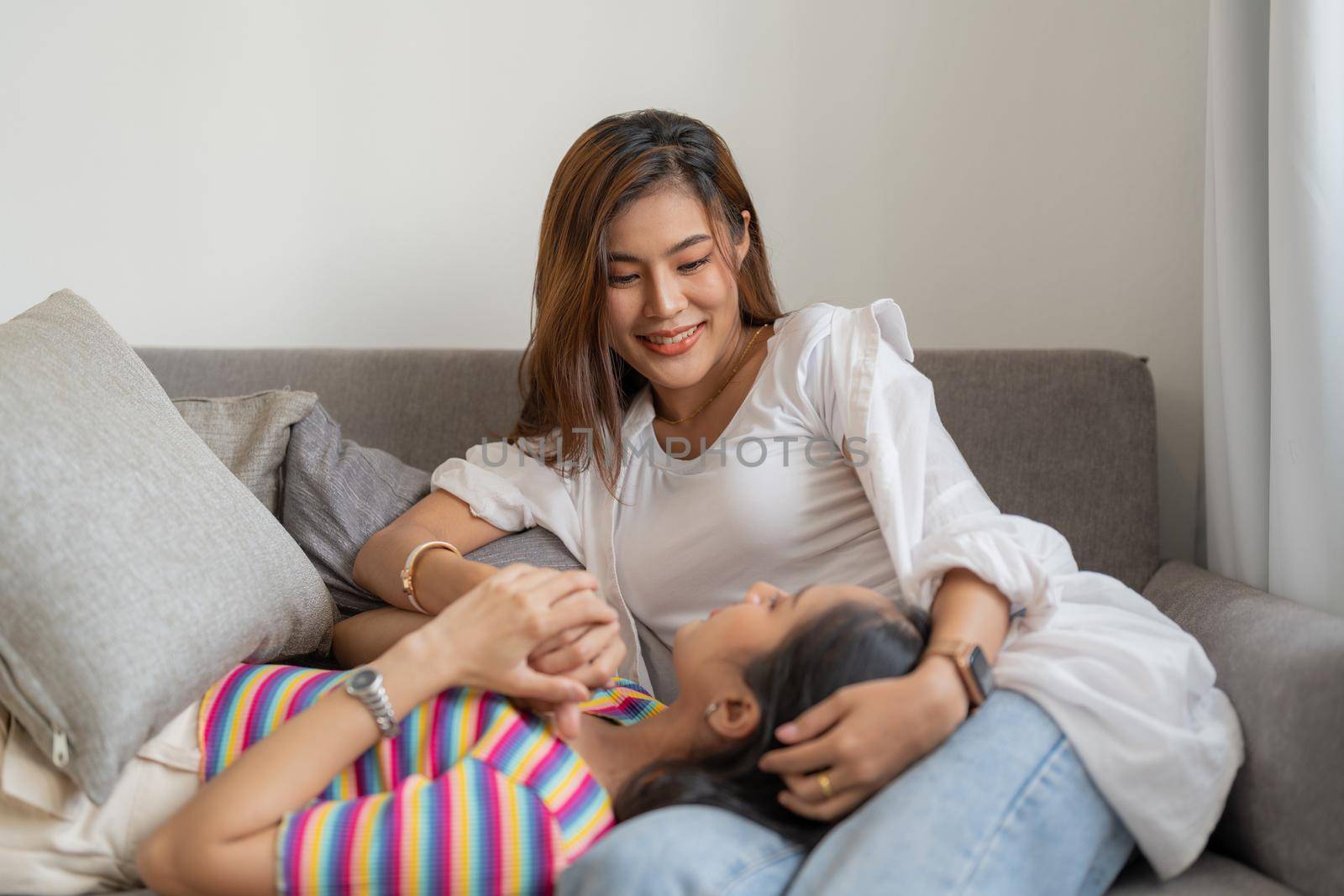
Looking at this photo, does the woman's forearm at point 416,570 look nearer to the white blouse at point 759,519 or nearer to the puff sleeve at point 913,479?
the white blouse at point 759,519

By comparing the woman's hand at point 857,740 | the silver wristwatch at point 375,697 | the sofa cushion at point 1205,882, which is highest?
the silver wristwatch at point 375,697

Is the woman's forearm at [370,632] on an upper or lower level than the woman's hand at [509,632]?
lower

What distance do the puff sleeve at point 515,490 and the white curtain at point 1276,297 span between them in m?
1.00

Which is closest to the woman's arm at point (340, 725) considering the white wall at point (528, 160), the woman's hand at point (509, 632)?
the woman's hand at point (509, 632)

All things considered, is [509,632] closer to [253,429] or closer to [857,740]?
[857,740]

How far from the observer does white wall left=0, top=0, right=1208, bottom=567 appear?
1986 millimetres

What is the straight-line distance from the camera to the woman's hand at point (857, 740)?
106 cm

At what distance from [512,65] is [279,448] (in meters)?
0.93

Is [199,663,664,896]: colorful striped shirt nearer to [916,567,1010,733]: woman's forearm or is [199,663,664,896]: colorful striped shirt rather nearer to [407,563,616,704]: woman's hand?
[407,563,616,704]: woman's hand

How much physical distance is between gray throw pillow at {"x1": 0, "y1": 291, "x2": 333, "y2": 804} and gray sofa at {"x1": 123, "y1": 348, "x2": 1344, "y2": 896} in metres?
0.52

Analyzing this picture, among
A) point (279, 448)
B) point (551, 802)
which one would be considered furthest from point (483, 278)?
point (551, 802)

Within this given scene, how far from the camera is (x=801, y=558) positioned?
1.55 m

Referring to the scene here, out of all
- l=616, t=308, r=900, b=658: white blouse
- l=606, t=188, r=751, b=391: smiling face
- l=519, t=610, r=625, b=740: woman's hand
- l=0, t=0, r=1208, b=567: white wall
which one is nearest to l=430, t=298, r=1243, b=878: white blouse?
l=616, t=308, r=900, b=658: white blouse

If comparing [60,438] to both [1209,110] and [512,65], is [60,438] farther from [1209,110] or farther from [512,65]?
[1209,110]
